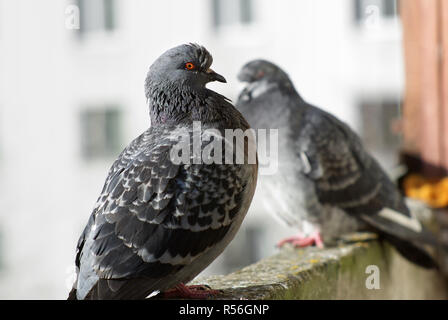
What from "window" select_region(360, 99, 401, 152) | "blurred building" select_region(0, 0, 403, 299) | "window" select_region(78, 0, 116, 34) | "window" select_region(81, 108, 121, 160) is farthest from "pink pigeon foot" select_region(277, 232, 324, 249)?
"window" select_region(78, 0, 116, 34)

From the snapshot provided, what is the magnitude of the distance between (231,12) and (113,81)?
131 inches

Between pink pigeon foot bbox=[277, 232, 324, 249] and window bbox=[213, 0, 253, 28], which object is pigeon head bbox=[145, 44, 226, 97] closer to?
pink pigeon foot bbox=[277, 232, 324, 249]

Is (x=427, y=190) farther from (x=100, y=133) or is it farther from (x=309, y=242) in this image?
(x=100, y=133)

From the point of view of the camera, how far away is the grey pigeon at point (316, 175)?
13.8 feet

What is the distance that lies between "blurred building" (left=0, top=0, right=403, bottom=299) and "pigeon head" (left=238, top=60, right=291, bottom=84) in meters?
9.62

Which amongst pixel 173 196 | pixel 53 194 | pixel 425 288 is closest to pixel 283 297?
pixel 173 196

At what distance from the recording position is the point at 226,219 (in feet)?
8.62

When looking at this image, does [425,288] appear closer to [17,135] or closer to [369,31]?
[369,31]

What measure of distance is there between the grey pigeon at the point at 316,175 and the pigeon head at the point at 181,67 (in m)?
1.50

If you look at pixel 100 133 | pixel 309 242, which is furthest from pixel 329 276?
pixel 100 133

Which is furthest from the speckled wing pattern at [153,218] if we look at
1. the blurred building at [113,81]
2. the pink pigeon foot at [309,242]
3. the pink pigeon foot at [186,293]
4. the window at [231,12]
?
the window at [231,12]

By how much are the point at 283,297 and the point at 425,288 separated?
9.06 ft

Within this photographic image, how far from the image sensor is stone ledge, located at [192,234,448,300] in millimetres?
3025

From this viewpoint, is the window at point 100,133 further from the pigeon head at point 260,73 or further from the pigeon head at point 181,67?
the pigeon head at point 181,67
